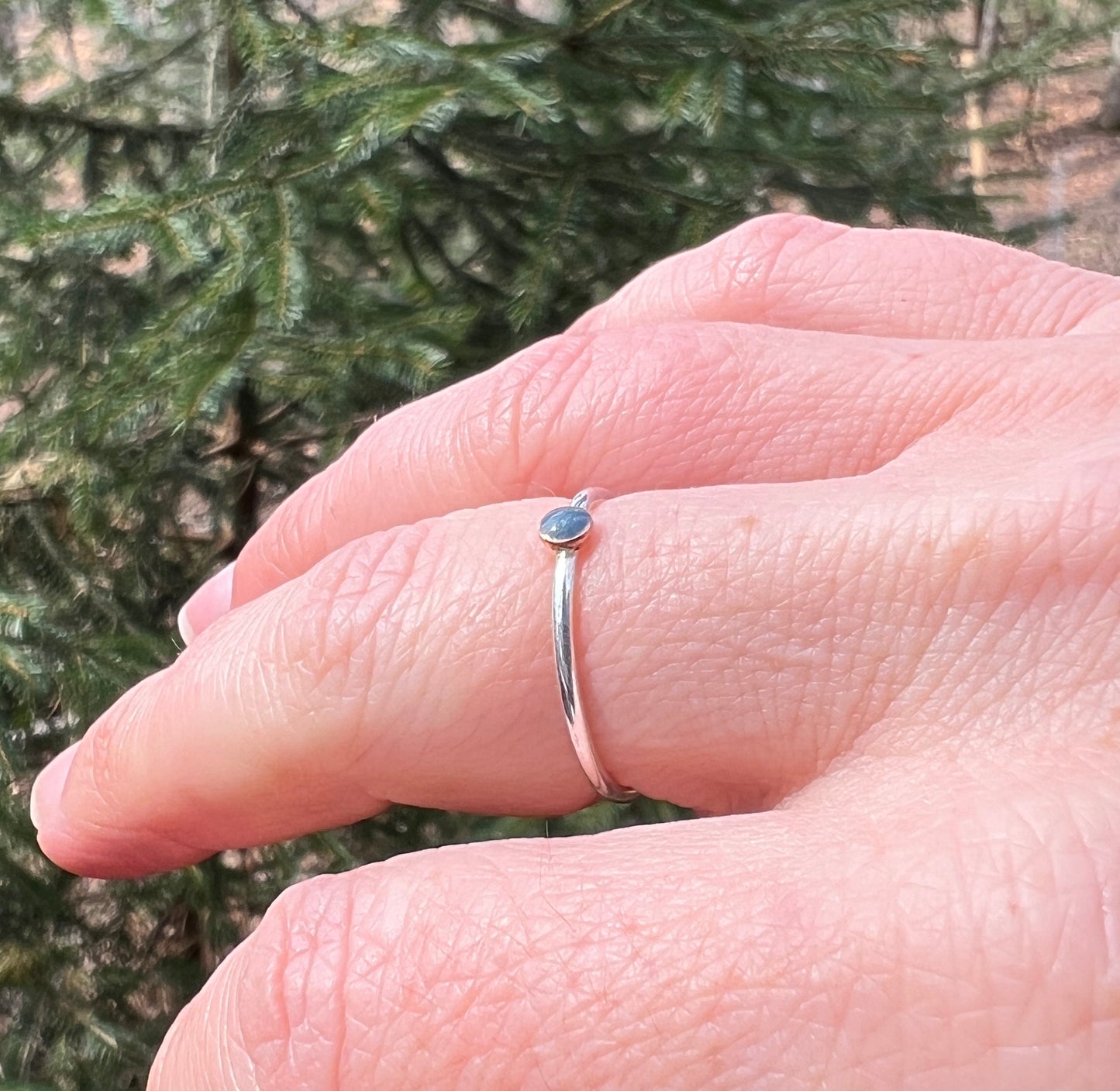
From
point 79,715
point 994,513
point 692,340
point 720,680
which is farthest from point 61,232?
point 994,513

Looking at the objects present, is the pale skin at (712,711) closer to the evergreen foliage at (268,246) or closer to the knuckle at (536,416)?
the knuckle at (536,416)

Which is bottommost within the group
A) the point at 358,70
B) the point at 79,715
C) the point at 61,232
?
the point at 79,715

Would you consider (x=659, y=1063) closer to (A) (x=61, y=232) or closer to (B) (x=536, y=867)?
(B) (x=536, y=867)

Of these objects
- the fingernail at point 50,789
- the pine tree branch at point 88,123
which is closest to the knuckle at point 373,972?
the fingernail at point 50,789

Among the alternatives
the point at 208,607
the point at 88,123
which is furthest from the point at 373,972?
the point at 88,123

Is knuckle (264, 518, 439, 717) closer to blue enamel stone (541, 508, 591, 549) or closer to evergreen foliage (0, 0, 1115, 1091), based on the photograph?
blue enamel stone (541, 508, 591, 549)

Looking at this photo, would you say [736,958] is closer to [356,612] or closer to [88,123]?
[356,612]

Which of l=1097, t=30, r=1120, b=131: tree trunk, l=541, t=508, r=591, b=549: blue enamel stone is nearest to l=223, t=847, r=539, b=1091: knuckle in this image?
l=541, t=508, r=591, b=549: blue enamel stone
